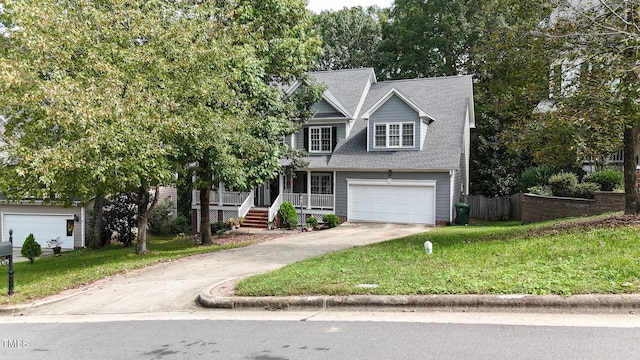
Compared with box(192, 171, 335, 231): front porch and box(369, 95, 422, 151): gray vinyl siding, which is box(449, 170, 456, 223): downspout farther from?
box(192, 171, 335, 231): front porch

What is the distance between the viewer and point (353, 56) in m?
41.3

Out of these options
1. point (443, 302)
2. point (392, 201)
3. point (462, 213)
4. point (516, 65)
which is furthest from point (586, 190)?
point (443, 302)

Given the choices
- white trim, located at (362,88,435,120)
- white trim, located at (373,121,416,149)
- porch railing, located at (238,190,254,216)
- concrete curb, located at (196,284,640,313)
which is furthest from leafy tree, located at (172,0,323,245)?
concrete curb, located at (196,284,640,313)

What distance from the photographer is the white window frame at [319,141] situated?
26.4 meters

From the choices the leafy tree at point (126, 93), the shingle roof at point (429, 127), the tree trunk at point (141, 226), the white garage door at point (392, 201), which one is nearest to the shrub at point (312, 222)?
the white garage door at point (392, 201)

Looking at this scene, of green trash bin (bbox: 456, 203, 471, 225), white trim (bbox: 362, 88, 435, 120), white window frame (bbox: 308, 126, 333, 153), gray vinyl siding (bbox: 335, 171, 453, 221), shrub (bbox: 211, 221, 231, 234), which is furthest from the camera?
white window frame (bbox: 308, 126, 333, 153)

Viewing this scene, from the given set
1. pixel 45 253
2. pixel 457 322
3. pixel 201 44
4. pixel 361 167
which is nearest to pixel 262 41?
pixel 201 44

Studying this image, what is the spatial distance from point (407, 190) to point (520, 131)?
385 inches

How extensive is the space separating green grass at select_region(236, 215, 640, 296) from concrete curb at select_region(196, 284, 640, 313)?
0.19 meters

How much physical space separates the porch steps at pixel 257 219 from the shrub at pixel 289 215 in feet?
3.59

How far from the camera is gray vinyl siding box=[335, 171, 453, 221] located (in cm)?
2272

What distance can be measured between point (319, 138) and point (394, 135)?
174 inches

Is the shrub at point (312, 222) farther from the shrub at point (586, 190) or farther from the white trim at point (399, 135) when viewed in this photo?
the shrub at point (586, 190)

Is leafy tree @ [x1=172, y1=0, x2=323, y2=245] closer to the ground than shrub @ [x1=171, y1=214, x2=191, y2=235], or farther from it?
farther from it
